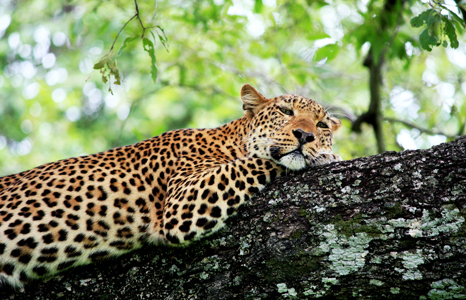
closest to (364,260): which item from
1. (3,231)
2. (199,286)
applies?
(199,286)

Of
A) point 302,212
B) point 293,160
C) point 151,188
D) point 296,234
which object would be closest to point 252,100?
point 293,160

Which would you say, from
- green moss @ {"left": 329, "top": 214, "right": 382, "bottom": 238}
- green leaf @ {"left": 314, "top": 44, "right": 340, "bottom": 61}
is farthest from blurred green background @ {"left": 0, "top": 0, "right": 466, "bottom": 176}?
green moss @ {"left": 329, "top": 214, "right": 382, "bottom": 238}

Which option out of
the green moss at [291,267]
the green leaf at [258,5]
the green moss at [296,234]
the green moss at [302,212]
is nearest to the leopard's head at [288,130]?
the green moss at [302,212]

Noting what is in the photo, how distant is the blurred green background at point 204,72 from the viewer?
28.3 ft

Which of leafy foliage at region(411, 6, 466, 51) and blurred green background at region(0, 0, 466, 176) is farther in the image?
blurred green background at region(0, 0, 466, 176)

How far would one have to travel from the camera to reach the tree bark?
3340mm

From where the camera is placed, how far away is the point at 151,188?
5473mm

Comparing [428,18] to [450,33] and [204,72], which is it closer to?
[450,33]

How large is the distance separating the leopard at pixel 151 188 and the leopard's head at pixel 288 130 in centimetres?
1

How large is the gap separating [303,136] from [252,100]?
4.66 feet

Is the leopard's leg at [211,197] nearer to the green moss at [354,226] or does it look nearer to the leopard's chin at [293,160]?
the leopard's chin at [293,160]

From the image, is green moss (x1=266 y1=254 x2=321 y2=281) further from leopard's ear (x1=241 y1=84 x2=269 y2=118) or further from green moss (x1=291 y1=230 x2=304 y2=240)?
leopard's ear (x1=241 y1=84 x2=269 y2=118)

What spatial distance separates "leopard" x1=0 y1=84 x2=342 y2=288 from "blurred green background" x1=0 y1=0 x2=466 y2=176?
136 centimetres

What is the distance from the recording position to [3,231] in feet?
15.7
